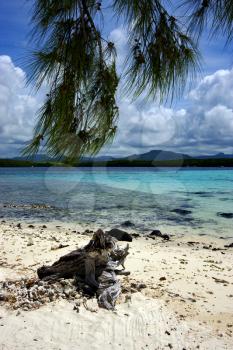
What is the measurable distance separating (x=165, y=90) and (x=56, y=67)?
937 mm

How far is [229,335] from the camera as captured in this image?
5.49m

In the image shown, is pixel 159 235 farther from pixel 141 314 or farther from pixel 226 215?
pixel 141 314

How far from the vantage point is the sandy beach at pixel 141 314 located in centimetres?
500

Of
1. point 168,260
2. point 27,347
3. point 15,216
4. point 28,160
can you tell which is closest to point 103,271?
point 27,347

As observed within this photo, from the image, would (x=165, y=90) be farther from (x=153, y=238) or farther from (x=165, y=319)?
(x=153, y=238)

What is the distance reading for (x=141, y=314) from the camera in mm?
5809

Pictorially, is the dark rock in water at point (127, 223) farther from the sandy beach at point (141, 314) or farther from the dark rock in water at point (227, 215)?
the sandy beach at point (141, 314)

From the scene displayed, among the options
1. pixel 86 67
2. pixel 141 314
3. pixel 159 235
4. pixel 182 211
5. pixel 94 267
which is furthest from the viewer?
pixel 182 211

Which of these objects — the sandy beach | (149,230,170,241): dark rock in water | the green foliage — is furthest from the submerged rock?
the green foliage

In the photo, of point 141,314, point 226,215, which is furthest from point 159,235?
point 141,314

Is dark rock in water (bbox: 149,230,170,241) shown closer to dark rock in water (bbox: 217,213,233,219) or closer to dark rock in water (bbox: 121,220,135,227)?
dark rock in water (bbox: 121,220,135,227)

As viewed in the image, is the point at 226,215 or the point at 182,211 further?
the point at 182,211

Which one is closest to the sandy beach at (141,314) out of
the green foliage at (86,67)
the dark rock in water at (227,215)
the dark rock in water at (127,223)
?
the green foliage at (86,67)

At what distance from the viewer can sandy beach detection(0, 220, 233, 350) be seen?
16.4 ft
